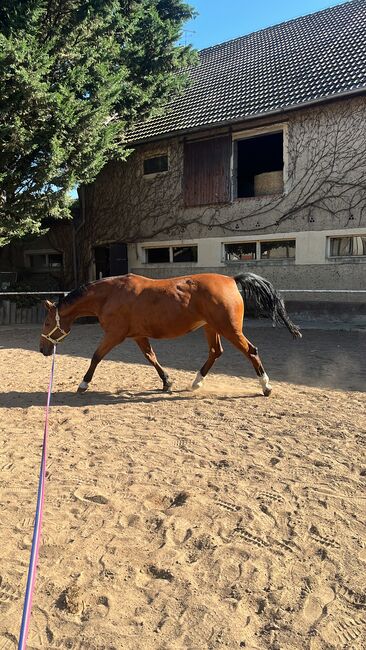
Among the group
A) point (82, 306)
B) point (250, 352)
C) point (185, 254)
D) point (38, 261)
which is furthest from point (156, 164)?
point (250, 352)

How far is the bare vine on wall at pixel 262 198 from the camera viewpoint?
12.8 m

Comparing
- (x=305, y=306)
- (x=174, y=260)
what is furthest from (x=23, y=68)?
(x=305, y=306)

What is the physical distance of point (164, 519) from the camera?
9.90ft

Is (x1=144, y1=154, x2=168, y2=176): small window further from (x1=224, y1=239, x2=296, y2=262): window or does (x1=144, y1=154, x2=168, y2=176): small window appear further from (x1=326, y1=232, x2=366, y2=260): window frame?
(x1=326, y1=232, x2=366, y2=260): window frame

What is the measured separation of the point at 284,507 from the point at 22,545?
169cm

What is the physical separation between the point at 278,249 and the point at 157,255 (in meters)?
4.85

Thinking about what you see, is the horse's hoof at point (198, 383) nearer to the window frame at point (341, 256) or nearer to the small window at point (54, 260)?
the window frame at point (341, 256)

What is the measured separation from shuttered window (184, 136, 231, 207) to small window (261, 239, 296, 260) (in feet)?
6.71

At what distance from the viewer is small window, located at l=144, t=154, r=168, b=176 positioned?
16.6m

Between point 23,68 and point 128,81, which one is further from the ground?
point 128,81

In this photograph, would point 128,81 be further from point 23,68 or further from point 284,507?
point 284,507

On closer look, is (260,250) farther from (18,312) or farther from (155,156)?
(18,312)

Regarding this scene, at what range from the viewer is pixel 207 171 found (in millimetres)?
15430

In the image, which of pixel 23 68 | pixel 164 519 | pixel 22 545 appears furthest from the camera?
pixel 23 68
